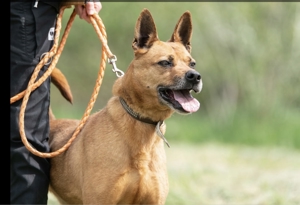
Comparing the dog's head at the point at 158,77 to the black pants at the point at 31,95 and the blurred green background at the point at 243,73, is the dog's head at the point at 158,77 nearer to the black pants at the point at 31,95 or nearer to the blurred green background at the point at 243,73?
the black pants at the point at 31,95

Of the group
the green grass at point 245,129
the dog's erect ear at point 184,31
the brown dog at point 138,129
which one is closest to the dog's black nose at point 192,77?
the brown dog at point 138,129

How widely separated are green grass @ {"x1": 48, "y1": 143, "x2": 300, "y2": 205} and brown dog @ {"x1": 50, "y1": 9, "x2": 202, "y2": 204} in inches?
78.1

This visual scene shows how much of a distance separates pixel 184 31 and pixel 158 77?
1.99 ft

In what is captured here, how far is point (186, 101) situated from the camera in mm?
4293

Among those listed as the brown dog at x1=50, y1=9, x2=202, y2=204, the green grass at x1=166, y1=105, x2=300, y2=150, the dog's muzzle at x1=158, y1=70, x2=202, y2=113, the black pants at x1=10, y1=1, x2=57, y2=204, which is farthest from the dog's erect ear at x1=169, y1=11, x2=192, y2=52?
the green grass at x1=166, y1=105, x2=300, y2=150

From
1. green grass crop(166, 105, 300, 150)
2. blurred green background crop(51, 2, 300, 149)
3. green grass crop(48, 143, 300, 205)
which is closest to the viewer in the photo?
green grass crop(48, 143, 300, 205)

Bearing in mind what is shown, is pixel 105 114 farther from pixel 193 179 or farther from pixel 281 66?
pixel 281 66

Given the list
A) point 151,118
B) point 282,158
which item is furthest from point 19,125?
point 282,158

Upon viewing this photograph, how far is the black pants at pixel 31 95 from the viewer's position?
14.2ft

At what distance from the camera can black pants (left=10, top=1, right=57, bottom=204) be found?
4.32 metres

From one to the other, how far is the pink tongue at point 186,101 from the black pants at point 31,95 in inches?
40.0

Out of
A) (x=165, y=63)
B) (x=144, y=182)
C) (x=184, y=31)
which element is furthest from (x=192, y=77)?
(x=144, y=182)

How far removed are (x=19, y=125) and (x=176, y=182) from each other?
308 centimetres

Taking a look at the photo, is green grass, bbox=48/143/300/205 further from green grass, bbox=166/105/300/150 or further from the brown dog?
the brown dog
